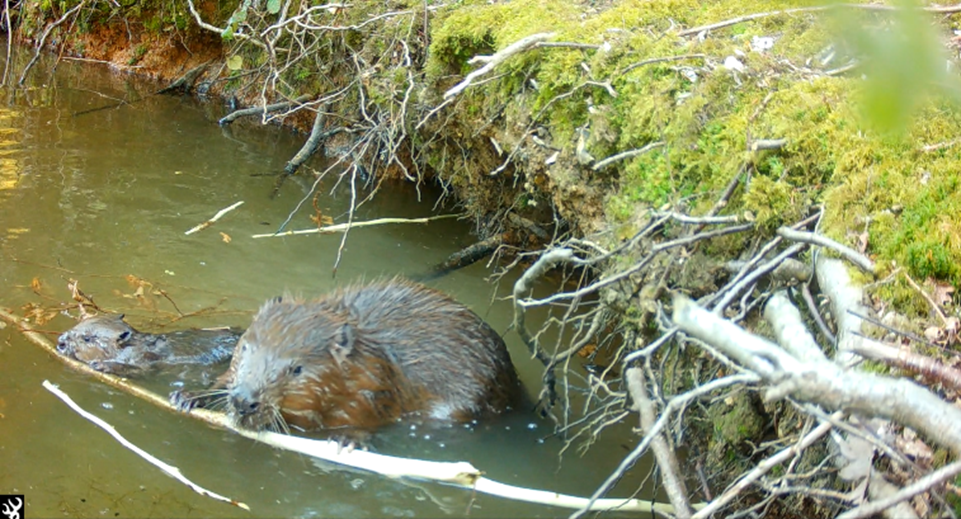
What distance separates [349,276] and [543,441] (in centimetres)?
185

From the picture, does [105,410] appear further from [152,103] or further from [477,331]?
[152,103]

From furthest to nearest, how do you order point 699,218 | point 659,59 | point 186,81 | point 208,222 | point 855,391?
point 186,81 < point 208,222 < point 659,59 < point 699,218 < point 855,391

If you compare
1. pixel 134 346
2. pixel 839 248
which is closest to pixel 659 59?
pixel 839 248

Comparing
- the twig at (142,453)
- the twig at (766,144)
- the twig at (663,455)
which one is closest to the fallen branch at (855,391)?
the twig at (663,455)

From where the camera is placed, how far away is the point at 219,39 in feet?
27.7

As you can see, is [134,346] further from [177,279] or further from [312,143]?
[312,143]

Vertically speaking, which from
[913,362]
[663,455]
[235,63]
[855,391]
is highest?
[855,391]

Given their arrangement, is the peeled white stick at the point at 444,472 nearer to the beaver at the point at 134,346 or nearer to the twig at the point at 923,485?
the beaver at the point at 134,346

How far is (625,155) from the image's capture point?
135 inches

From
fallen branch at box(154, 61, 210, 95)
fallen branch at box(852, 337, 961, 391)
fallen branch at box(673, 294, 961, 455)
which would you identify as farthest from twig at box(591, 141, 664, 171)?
fallen branch at box(154, 61, 210, 95)

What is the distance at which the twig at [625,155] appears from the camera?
336cm

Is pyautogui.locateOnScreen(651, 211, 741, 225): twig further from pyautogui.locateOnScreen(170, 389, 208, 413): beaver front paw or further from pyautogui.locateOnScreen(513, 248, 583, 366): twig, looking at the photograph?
pyautogui.locateOnScreen(170, 389, 208, 413): beaver front paw

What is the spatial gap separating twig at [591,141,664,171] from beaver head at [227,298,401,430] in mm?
1280

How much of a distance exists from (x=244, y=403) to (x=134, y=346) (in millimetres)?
997
